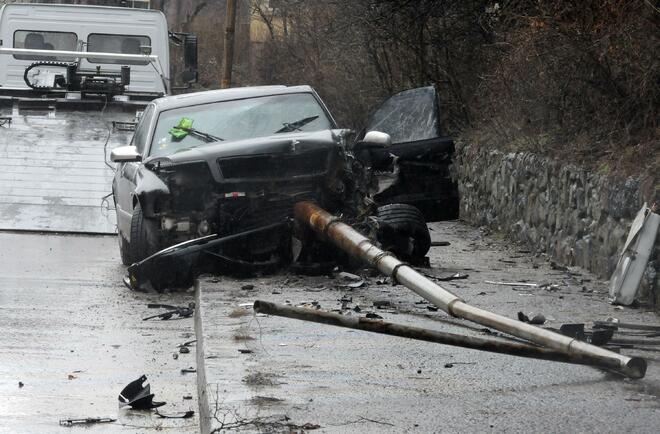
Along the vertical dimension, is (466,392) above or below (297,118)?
below

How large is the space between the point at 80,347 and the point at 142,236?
3.01m

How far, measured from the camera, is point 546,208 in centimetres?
1348

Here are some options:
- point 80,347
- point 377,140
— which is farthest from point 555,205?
point 80,347

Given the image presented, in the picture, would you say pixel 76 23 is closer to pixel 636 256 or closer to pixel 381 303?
pixel 381 303

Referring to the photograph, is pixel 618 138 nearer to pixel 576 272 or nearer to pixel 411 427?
pixel 576 272

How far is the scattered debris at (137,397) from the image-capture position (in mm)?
6586

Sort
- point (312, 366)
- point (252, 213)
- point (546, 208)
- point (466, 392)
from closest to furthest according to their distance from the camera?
point (466, 392), point (312, 366), point (252, 213), point (546, 208)

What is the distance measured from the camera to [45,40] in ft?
69.2

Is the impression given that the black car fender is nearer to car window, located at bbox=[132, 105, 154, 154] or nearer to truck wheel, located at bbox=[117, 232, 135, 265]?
car window, located at bbox=[132, 105, 154, 154]

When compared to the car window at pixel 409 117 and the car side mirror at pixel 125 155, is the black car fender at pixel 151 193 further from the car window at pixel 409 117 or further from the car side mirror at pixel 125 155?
the car window at pixel 409 117

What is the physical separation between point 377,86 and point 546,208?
1102cm

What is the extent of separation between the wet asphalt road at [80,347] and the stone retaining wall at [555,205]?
12.1 ft

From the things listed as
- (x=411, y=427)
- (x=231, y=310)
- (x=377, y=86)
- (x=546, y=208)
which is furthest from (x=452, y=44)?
(x=411, y=427)

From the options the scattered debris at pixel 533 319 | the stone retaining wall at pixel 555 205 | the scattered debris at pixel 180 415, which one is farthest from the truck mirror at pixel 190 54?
the scattered debris at pixel 180 415
